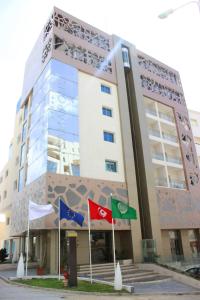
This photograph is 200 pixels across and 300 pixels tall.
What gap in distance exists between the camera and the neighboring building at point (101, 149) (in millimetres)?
25547

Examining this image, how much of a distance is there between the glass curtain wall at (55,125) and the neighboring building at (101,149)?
0.10 m

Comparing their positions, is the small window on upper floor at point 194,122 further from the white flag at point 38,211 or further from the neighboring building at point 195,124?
the white flag at point 38,211

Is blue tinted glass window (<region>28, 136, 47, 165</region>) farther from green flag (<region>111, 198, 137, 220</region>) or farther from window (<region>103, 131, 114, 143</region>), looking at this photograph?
green flag (<region>111, 198, 137, 220</region>)

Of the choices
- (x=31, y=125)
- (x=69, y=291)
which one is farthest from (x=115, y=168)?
(x=69, y=291)

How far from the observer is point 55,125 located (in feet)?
86.3

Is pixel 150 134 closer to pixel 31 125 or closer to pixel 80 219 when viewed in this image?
pixel 31 125

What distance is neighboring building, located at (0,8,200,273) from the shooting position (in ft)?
83.8

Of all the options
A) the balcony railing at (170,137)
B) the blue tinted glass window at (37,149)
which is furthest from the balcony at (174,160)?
the blue tinted glass window at (37,149)

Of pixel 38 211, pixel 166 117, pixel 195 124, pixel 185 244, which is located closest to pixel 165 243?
pixel 185 244

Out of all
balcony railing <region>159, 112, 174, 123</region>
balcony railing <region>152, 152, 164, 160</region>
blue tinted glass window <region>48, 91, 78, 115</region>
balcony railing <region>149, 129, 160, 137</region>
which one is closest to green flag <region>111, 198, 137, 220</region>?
blue tinted glass window <region>48, 91, 78, 115</region>

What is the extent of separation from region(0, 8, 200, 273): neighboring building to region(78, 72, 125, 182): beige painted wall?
116mm

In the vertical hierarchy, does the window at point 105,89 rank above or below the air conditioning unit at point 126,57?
below

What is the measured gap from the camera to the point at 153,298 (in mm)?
13445

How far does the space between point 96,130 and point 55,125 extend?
5.04 metres
